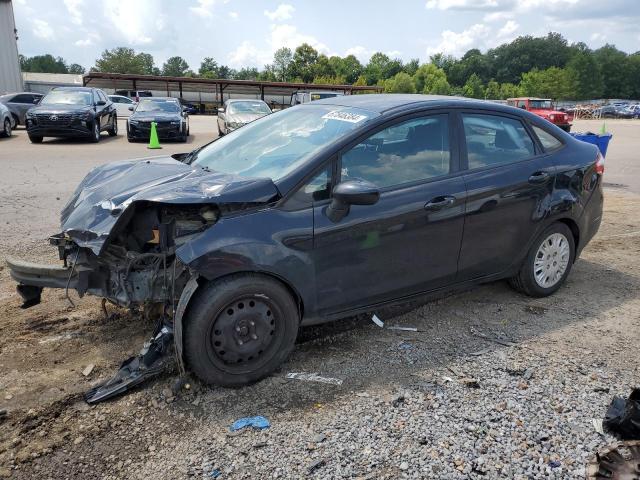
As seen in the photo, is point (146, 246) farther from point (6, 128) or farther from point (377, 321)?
point (6, 128)

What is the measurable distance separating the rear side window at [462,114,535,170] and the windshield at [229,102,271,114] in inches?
561

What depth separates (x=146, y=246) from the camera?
338 cm

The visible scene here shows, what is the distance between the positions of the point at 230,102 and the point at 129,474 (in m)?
17.4

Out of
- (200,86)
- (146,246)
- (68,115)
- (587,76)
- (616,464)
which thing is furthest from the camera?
(587,76)

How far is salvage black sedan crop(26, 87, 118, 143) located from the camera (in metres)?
15.5

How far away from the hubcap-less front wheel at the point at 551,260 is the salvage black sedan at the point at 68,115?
15004mm

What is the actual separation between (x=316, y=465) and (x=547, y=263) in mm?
2999

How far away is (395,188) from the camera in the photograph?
3.65 metres

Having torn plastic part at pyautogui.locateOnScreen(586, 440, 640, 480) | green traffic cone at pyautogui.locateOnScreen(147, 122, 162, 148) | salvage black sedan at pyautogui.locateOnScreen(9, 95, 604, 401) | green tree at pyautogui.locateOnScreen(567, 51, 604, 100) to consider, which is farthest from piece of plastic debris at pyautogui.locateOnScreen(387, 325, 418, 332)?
green tree at pyautogui.locateOnScreen(567, 51, 604, 100)

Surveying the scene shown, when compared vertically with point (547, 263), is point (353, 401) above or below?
below

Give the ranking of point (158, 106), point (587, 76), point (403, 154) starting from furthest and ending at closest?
point (587, 76) < point (158, 106) < point (403, 154)

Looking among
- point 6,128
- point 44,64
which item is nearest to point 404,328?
point 6,128

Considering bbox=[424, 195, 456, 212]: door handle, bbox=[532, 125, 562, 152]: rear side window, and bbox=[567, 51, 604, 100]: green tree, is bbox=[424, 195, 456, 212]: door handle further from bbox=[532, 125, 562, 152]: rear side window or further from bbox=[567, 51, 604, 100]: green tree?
bbox=[567, 51, 604, 100]: green tree

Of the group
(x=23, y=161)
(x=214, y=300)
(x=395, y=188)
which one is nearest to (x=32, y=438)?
(x=214, y=300)
